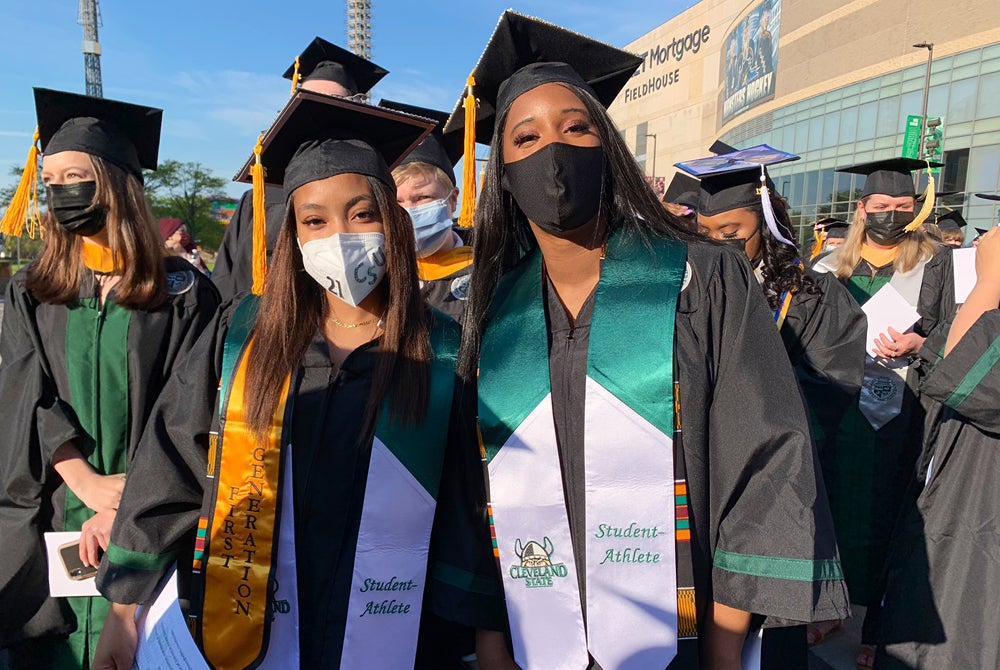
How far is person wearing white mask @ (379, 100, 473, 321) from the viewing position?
3100 mm

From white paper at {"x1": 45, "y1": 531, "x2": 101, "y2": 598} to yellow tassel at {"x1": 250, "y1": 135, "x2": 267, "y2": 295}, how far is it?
920mm

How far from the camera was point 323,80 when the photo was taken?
4.12 metres

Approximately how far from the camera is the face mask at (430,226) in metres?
3.15

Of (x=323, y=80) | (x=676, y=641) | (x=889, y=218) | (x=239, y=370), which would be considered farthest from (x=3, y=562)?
(x=889, y=218)

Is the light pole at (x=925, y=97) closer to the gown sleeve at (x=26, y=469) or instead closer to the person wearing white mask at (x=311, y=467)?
the person wearing white mask at (x=311, y=467)

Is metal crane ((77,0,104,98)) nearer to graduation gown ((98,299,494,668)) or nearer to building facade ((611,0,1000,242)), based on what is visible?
building facade ((611,0,1000,242))

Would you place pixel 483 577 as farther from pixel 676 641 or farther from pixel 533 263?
pixel 533 263

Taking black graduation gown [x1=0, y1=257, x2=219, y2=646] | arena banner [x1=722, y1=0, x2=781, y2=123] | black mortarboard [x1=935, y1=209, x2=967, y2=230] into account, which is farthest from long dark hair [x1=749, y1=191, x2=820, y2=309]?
arena banner [x1=722, y1=0, x2=781, y2=123]

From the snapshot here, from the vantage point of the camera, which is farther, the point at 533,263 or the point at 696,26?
the point at 696,26

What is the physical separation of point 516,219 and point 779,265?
5.21 feet

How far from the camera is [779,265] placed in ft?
9.77

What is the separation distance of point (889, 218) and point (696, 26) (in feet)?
157

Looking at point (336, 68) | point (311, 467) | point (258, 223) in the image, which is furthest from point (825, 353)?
point (336, 68)

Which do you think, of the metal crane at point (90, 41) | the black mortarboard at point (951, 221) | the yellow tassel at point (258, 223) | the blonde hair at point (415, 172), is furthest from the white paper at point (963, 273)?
the metal crane at point (90, 41)
